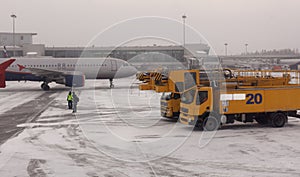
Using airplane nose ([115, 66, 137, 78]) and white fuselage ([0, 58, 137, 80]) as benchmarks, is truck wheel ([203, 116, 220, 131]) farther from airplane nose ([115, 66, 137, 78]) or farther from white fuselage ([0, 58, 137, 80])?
airplane nose ([115, 66, 137, 78])

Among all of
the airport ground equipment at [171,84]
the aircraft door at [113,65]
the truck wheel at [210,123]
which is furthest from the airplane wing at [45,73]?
the truck wheel at [210,123]

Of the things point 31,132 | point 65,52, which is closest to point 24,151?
point 31,132

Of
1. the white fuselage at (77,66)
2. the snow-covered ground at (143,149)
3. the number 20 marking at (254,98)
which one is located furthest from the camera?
the white fuselage at (77,66)

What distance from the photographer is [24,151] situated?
13367 millimetres

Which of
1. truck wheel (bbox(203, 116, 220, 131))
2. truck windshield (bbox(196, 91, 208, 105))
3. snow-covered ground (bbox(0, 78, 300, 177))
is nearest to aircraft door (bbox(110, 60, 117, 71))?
snow-covered ground (bbox(0, 78, 300, 177))

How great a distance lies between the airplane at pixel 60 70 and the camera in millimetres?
39344

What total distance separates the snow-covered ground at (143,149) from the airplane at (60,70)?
19010 mm

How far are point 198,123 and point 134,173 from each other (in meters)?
7.03

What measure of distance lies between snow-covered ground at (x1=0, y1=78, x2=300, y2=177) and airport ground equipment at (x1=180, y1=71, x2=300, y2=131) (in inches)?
23.3

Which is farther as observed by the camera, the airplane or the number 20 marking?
the airplane

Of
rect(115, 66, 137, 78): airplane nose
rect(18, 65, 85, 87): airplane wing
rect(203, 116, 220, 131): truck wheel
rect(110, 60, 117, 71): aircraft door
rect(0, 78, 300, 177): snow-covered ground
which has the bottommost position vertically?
rect(0, 78, 300, 177): snow-covered ground

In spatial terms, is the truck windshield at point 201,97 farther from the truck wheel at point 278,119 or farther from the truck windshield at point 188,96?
the truck wheel at point 278,119

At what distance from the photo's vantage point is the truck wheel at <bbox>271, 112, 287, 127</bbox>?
17.6 meters

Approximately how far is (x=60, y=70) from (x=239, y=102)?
28.3m
